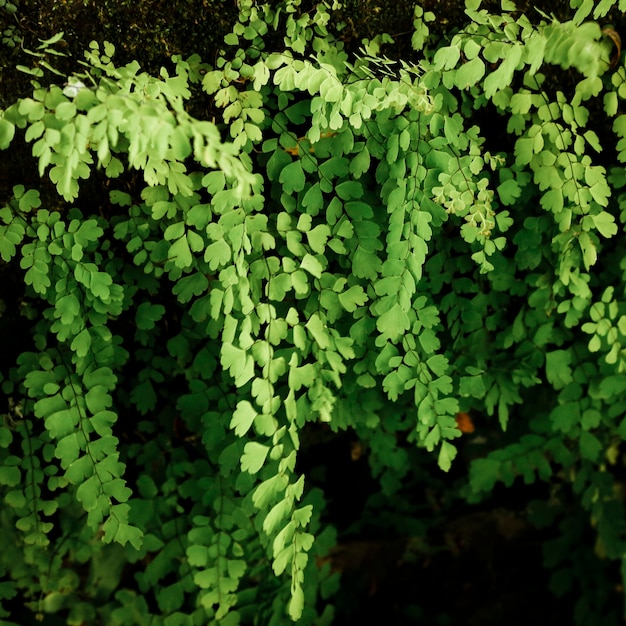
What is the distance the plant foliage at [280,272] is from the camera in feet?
4.83

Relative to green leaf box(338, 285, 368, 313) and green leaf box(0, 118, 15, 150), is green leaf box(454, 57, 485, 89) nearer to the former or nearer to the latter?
green leaf box(338, 285, 368, 313)

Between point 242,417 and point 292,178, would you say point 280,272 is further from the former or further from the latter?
point 242,417

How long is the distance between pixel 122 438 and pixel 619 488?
2247 mm

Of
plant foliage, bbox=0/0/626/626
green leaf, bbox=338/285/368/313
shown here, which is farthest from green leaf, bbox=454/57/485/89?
green leaf, bbox=338/285/368/313

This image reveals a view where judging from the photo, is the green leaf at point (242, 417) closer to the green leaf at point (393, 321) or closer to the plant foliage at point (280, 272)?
the plant foliage at point (280, 272)

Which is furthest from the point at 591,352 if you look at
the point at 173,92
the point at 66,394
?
the point at 66,394

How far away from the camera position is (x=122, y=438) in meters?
2.14

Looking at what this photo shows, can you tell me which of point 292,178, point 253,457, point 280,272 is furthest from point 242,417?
point 292,178

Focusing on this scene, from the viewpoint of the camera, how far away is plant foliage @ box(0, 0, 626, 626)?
57.9 inches

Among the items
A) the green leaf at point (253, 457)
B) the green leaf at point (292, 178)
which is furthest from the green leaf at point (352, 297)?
the green leaf at point (253, 457)

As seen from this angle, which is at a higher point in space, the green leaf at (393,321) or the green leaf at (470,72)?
the green leaf at (470,72)

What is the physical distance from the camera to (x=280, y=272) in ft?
5.30

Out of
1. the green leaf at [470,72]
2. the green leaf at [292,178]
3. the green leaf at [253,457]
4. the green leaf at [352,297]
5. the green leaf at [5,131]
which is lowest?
the green leaf at [253,457]

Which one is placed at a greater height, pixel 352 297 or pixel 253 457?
pixel 352 297
